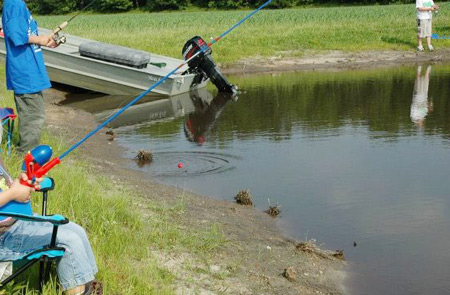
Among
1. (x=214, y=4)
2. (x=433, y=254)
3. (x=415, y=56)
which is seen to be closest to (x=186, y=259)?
(x=433, y=254)

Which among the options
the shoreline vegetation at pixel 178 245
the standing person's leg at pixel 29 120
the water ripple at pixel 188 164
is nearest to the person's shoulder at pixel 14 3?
the standing person's leg at pixel 29 120

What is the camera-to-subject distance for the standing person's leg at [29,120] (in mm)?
7094

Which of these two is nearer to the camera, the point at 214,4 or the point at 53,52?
the point at 53,52

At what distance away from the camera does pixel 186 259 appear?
5242 mm

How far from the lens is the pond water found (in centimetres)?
619

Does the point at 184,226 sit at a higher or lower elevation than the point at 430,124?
higher

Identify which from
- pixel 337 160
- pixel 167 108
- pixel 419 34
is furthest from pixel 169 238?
pixel 419 34

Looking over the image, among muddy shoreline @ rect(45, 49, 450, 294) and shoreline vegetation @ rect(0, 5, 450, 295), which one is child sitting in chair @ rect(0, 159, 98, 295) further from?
muddy shoreline @ rect(45, 49, 450, 294)

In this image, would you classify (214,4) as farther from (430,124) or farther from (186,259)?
(186,259)

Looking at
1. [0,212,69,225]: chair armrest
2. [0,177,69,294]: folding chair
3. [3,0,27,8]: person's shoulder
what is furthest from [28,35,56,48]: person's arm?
[0,212,69,225]: chair armrest

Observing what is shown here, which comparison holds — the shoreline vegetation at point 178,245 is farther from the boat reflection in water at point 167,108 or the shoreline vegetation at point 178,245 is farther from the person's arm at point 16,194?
the boat reflection in water at point 167,108

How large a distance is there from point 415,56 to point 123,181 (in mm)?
15668

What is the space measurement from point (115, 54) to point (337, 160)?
282 inches

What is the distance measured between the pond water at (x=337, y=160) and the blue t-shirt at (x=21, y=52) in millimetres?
2037
